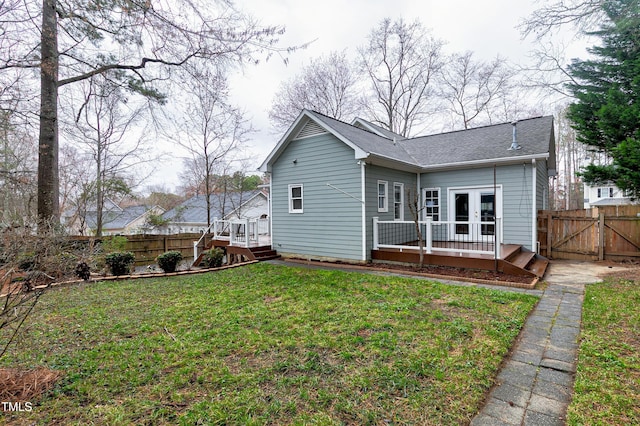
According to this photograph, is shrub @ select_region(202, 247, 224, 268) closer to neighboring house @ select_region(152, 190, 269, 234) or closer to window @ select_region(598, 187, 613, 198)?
neighboring house @ select_region(152, 190, 269, 234)

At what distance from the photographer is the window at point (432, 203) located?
10.6 meters

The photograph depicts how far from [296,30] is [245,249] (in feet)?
22.5

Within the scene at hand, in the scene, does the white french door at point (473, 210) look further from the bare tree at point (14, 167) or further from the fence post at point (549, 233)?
the bare tree at point (14, 167)

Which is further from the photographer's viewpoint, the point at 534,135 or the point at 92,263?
the point at 534,135

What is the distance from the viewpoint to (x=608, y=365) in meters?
2.85

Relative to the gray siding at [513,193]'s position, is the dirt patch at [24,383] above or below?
below

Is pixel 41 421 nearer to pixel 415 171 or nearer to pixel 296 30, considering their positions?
pixel 296 30

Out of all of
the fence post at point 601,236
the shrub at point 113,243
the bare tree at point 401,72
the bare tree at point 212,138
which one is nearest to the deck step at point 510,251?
the fence post at point 601,236

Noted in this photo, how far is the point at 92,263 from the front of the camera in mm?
3113

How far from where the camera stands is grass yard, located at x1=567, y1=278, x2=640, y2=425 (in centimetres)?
220

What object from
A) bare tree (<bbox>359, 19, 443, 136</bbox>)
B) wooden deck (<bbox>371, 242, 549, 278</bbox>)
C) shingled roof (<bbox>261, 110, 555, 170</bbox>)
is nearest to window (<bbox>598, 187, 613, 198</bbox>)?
bare tree (<bbox>359, 19, 443, 136</bbox>)

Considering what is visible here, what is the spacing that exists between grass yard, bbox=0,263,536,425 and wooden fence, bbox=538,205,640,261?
639 centimetres

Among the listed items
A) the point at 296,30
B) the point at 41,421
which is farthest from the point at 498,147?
the point at 41,421

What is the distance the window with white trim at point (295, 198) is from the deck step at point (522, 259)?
20.8 ft
